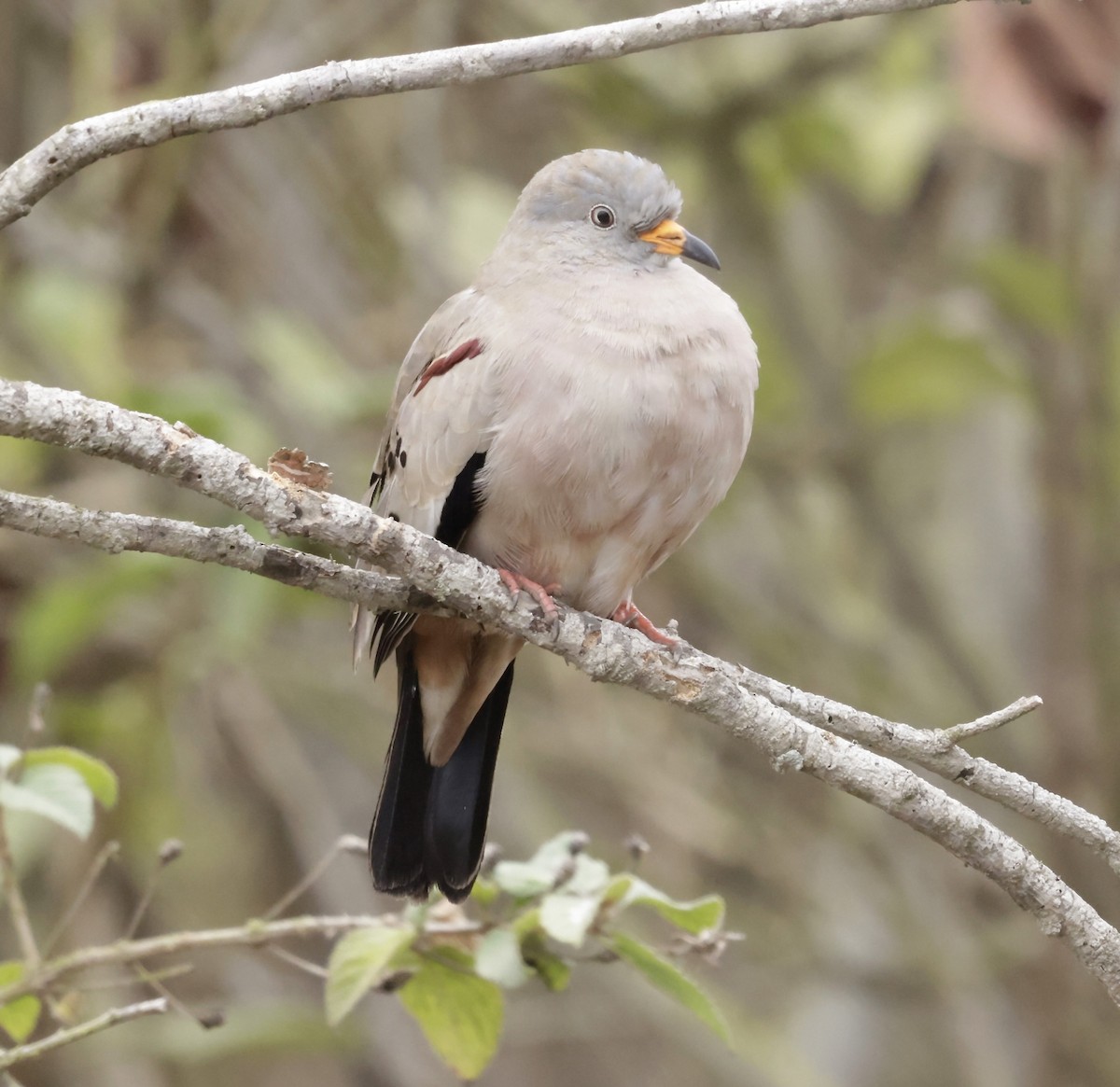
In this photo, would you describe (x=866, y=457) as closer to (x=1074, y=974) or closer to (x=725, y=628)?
(x=725, y=628)

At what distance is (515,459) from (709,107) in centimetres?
255

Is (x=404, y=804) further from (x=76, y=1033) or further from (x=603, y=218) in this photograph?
(x=603, y=218)

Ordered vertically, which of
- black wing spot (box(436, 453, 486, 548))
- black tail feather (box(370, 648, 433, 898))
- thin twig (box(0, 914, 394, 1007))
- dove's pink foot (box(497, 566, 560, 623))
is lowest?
thin twig (box(0, 914, 394, 1007))

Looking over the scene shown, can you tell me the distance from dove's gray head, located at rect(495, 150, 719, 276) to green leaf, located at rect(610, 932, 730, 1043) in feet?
5.02

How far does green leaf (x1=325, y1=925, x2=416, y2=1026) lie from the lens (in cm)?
261

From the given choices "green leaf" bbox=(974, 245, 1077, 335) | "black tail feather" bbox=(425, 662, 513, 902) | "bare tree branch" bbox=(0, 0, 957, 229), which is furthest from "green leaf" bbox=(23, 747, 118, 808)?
"green leaf" bbox=(974, 245, 1077, 335)

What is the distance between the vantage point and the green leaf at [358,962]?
8.57 feet

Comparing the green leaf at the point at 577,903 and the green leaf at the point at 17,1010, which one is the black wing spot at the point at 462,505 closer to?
the green leaf at the point at 577,903

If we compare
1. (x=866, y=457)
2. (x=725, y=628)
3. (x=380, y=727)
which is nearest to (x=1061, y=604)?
(x=866, y=457)

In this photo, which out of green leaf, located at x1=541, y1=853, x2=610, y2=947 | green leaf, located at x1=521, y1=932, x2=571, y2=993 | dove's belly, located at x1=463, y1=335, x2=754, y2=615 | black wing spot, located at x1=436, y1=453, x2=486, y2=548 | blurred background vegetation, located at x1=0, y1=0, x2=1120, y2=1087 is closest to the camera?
green leaf, located at x1=541, y1=853, x2=610, y2=947

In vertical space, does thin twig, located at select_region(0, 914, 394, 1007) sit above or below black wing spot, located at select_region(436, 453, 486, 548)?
below

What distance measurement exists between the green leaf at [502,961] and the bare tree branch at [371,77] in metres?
1.33

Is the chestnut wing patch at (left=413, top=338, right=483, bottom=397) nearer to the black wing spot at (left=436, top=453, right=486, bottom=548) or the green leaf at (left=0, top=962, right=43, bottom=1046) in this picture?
the black wing spot at (left=436, top=453, right=486, bottom=548)

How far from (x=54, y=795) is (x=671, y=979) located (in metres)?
1.02
